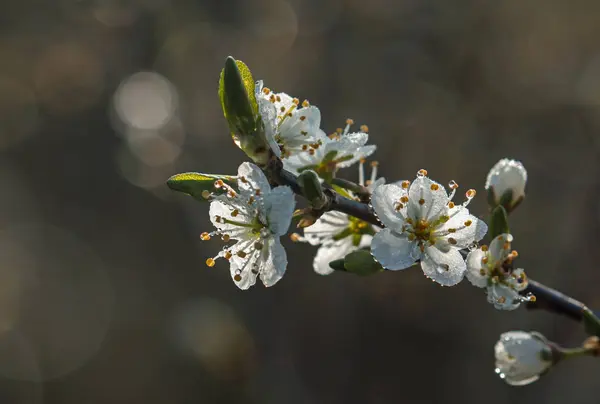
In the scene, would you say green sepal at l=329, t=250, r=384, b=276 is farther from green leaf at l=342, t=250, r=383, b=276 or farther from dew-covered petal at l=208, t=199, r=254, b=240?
dew-covered petal at l=208, t=199, r=254, b=240

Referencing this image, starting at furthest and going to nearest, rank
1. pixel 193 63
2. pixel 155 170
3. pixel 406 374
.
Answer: pixel 193 63
pixel 155 170
pixel 406 374

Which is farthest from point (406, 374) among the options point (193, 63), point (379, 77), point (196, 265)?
point (193, 63)

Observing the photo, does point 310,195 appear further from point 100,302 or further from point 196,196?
point 100,302

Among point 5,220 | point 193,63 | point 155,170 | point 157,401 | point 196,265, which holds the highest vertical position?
point 193,63

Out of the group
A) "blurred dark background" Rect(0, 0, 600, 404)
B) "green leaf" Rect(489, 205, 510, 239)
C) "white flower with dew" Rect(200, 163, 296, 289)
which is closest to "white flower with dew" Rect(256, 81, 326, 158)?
"white flower with dew" Rect(200, 163, 296, 289)

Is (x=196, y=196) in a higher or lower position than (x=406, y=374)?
higher

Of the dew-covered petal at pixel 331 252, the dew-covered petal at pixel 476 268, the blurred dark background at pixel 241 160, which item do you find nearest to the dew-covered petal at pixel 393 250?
the dew-covered petal at pixel 476 268

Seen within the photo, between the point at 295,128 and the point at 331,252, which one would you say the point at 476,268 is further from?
the point at 295,128
